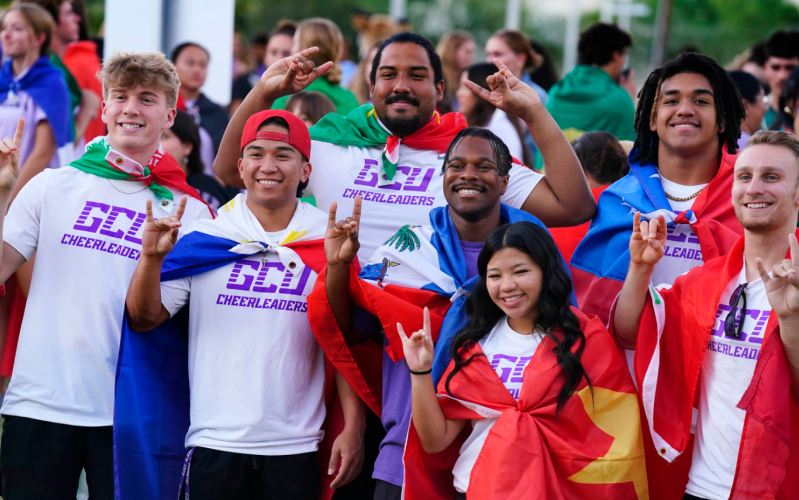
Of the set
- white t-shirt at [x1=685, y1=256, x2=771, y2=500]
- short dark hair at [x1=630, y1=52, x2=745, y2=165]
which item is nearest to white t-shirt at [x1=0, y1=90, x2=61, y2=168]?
short dark hair at [x1=630, y1=52, x2=745, y2=165]

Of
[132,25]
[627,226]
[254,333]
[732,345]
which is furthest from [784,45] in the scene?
[254,333]

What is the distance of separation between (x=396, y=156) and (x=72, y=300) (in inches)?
63.5

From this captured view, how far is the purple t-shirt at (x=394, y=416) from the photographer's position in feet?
12.3

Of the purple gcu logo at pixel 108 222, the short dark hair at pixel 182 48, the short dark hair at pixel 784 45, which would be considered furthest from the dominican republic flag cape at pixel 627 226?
the short dark hair at pixel 182 48

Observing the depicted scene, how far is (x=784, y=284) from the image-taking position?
319 cm

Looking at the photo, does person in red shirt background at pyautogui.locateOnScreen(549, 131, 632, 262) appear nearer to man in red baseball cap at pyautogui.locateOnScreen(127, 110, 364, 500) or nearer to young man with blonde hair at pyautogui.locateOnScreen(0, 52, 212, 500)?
man in red baseball cap at pyautogui.locateOnScreen(127, 110, 364, 500)

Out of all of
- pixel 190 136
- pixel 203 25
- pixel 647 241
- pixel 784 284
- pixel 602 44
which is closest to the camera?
pixel 784 284

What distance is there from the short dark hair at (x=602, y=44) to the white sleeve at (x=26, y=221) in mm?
4499

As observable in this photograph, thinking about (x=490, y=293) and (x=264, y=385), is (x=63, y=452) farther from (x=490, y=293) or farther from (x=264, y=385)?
(x=490, y=293)

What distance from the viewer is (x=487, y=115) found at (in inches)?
277

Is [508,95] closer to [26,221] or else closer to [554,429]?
[554,429]

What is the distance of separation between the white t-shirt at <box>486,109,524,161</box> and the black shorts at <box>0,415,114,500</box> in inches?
149

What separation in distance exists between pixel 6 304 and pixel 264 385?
1408mm

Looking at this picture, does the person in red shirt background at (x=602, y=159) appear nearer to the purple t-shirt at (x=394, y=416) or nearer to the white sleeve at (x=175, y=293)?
the purple t-shirt at (x=394, y=416)
